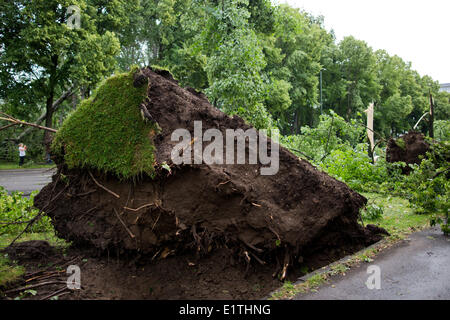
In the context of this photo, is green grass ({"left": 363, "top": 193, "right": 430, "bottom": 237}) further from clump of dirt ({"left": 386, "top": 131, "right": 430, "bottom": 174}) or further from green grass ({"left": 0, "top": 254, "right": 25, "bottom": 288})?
green grass ({"left": 0, "top": 254, "right": 25, "bottom": 288})

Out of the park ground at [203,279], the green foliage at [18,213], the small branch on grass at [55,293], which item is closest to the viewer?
the small branch on grass at [55,293]

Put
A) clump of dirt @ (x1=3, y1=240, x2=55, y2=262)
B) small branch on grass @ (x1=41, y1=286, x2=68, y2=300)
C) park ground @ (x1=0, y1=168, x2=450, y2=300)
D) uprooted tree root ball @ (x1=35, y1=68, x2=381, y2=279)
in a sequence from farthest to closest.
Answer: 1. clump of dirt @ (x1=3, y1=240, x2=55, y2=262)
2. uprooted tree root ball @ (x1=35, y1=68, x2=381, y2=279)
3. park ground @ (x1=0, y1=168, x2=450, y2=300)
4. small branch on grass @ (x1=41, y1=286, x2=68, y2=300)

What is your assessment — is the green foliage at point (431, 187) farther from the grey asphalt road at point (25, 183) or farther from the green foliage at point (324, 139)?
the grey asphalt road at point (25, 183)

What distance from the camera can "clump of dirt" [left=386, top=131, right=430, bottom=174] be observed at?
35.1 ft

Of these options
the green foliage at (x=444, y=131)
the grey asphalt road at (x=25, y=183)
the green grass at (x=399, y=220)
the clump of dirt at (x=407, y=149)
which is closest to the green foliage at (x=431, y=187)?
the green grass at (x=399, y=220)

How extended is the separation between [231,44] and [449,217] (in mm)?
8219

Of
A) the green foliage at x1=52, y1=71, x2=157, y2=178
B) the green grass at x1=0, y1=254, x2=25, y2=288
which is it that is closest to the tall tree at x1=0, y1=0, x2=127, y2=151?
the green foliage at x1=52, y1=71, x2=157, y2=178

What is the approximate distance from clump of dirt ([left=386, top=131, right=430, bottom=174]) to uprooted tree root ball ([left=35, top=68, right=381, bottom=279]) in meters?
7.12

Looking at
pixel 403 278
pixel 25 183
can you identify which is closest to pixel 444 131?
pixel 403 278

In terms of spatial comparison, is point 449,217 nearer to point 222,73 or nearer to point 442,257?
point 442,257

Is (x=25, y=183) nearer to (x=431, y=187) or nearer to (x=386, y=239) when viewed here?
(x=386, y=239)

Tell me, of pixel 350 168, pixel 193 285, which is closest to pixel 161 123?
pixel 193 285

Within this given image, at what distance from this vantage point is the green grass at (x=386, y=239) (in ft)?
11.7

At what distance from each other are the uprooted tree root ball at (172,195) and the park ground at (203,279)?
194 millimetres
